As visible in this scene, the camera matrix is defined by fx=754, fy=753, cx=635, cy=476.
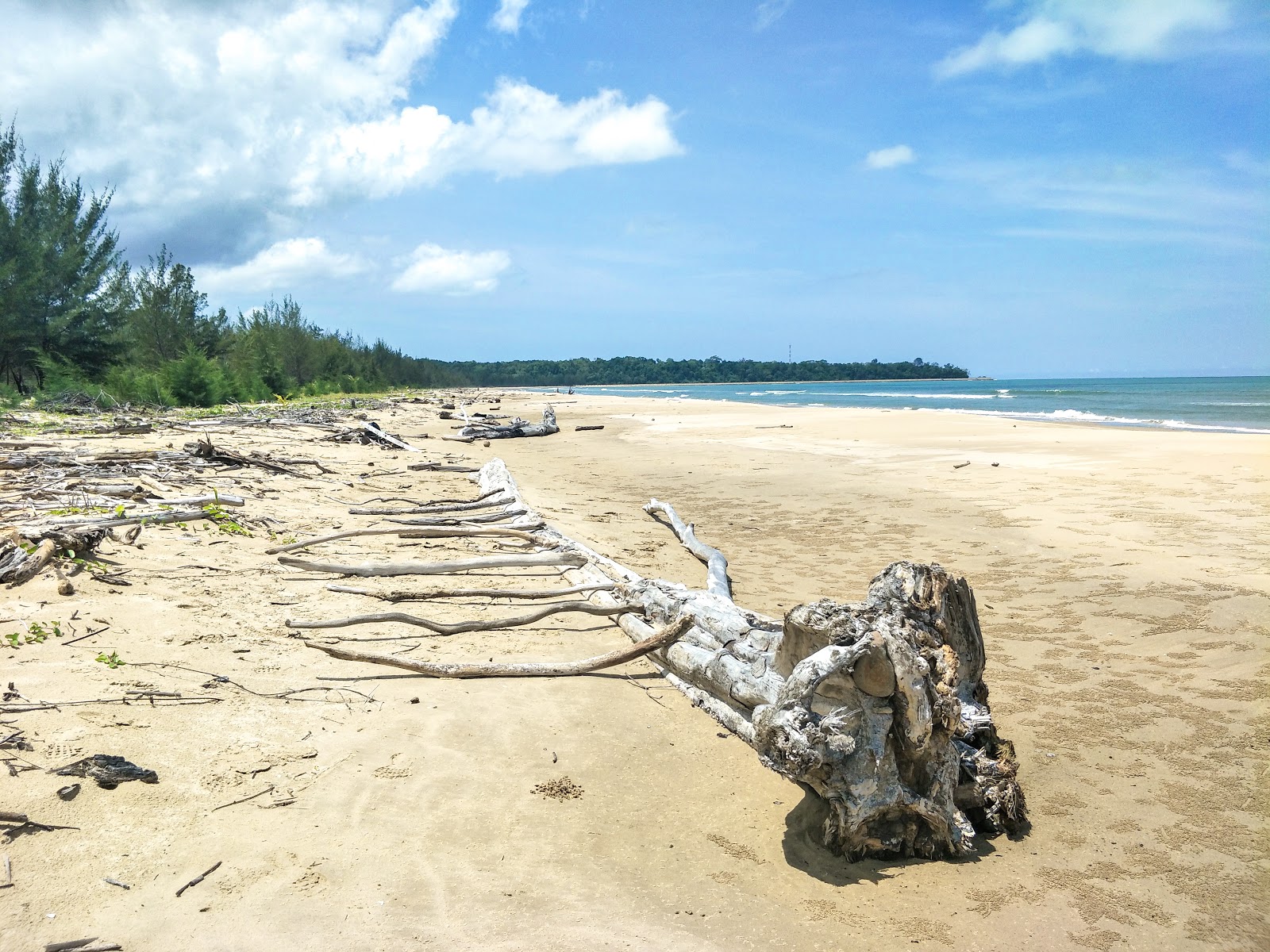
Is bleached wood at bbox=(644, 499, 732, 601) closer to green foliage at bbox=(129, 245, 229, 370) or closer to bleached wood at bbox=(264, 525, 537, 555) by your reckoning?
bleached wood at bbox=(264, 525, 537, 555)

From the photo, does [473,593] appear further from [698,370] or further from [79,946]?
[698,370]

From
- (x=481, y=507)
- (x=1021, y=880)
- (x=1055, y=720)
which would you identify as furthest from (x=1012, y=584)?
(x=481, y=507)

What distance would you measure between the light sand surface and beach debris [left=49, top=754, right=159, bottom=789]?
0.15 feet

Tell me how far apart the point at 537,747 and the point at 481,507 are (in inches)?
220

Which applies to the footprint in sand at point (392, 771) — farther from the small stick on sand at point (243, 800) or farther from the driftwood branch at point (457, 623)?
the driftwood branch at point (457, 623)

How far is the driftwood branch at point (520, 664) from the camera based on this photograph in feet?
14.3

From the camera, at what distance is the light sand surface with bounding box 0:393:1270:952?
256 cm

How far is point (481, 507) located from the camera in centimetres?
910

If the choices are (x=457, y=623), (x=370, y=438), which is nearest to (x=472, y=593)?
(x=457, y=623)

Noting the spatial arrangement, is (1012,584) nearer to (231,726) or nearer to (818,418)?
(231,726)

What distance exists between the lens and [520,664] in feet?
14.9

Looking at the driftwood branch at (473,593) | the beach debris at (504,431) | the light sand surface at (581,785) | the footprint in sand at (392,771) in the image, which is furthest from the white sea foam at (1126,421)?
the footprint in sand at (392,771)

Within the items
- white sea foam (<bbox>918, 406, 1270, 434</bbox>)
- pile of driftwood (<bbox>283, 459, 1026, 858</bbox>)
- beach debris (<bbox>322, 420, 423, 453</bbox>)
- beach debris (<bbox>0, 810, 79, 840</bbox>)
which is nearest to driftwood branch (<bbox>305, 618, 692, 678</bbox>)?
pile of driftwood (<bbox>283, 459, 1026, 858</bbox>)

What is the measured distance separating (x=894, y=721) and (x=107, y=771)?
10.1 feet
